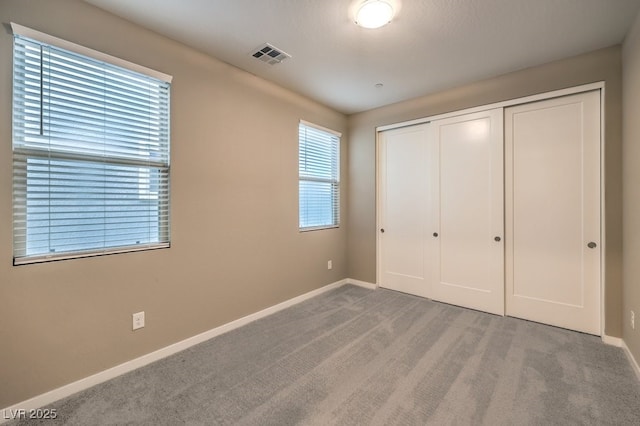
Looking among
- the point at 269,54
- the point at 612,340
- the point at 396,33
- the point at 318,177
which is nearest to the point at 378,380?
the point at 612,340

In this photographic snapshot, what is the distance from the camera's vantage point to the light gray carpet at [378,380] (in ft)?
5.24

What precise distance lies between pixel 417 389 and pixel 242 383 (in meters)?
1.20

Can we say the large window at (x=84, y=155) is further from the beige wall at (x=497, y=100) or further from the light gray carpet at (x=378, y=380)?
the beige wall at (x=497, y=100)

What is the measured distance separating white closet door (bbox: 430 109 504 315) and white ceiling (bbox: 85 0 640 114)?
0.60 meters

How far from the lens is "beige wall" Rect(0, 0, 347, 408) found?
1.64 metres

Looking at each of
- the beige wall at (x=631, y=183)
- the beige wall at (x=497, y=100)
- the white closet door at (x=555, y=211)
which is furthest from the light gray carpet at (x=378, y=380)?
the beige wall at (x=497, y=100)

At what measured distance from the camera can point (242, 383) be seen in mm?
1890

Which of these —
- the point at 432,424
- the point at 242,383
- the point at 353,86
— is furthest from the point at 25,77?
the point at 432,424

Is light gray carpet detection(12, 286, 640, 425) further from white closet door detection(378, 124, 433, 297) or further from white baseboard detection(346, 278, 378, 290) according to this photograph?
white baseboard detection(346, 278, 378, 290)

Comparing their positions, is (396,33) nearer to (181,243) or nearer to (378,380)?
(181,243)

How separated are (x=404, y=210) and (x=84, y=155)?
338cm

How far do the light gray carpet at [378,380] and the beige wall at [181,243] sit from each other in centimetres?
28

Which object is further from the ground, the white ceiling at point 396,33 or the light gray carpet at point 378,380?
the white ceiling at point 396,33

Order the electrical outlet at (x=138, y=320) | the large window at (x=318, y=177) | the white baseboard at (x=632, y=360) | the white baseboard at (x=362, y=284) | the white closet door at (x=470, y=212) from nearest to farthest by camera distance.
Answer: the white baseboard at (x=632, y=360), the electrical outlet at (x=138, y=320), the white closet door at (x=470, y=212), the large window at (x=318, y=177), the white baseboard at (x=362, y=284)
